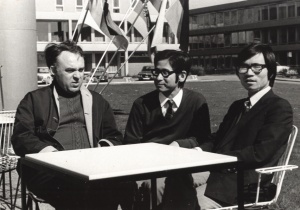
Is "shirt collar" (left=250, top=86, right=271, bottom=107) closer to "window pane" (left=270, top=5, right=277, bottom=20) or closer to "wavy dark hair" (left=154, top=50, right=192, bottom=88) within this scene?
"wavy dark hair" (left=154, top=50, right=192, bottom=88)

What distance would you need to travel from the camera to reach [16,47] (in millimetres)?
8883

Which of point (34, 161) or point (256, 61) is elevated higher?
point (256, 61)

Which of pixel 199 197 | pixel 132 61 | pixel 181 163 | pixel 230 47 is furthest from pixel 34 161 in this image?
pixel 230 47

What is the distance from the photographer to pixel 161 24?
25.6 ft

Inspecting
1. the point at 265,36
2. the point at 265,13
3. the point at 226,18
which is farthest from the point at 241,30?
the point at 265,13

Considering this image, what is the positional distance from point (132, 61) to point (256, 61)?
2392 inches

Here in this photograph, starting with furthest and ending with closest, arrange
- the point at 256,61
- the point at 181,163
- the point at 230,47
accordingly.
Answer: the point at 230,47, the point at 256,61, the point at 181,163

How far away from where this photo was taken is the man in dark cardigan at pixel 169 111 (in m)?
4.54

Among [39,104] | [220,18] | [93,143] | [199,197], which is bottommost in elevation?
[199,197]

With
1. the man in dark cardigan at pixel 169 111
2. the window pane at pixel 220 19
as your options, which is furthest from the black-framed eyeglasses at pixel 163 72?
the window pane at pixel 220 19

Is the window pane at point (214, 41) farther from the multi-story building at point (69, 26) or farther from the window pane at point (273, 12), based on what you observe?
the multi-story building at point (69, 26)

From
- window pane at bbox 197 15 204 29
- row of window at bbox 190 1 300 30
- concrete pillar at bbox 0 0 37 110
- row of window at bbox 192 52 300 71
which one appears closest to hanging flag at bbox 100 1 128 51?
concrete pillar at bbox 0 0 37 110

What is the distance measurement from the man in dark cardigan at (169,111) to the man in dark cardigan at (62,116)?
0.22 metres

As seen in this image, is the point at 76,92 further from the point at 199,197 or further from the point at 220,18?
the point at 220,18
